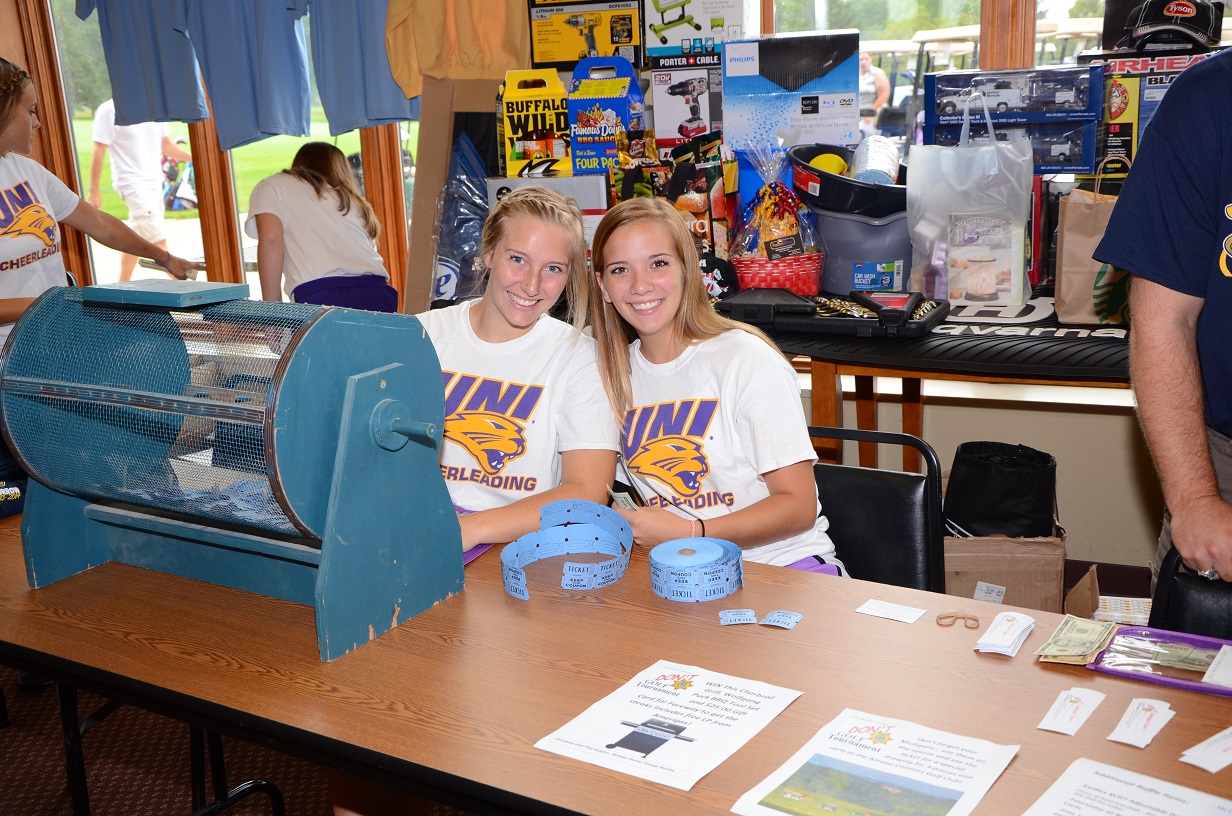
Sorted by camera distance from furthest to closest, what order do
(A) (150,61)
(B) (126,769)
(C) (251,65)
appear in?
(A) (150,61) → (C) (251,65) → (B) (126,769)

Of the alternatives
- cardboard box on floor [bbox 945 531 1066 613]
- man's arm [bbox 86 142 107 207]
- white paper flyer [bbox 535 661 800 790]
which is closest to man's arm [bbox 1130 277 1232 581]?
white paper flyer [bbox 535 661 800 790]

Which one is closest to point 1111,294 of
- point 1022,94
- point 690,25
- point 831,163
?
point 1022,94

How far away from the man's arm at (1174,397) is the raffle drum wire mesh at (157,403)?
1.23 metres

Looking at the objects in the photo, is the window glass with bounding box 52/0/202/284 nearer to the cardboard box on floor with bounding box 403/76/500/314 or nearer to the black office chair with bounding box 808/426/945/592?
the cardboard box on floor with bounding box 403/76/500/314

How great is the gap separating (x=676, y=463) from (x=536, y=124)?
2.02 m

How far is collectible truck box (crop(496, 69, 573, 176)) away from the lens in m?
3.57

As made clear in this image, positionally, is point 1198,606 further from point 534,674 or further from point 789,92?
point 789,92

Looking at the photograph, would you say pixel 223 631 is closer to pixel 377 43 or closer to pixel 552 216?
pixel 552 216

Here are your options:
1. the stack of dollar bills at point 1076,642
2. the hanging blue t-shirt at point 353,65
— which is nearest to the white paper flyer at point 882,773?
the stack of dollar bills at point 1076,642

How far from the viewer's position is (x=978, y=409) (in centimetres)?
363

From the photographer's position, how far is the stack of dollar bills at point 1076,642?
1.26 m

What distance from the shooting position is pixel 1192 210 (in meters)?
1.56

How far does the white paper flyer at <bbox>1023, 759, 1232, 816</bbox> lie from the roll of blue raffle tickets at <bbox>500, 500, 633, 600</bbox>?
2.35 ft

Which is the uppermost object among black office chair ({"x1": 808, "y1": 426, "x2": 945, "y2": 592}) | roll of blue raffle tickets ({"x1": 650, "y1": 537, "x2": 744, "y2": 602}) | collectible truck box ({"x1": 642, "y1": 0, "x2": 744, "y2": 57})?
collectible truck box ({"x1": 642, "y1": 0, "x2": 744, "y2": 57})
